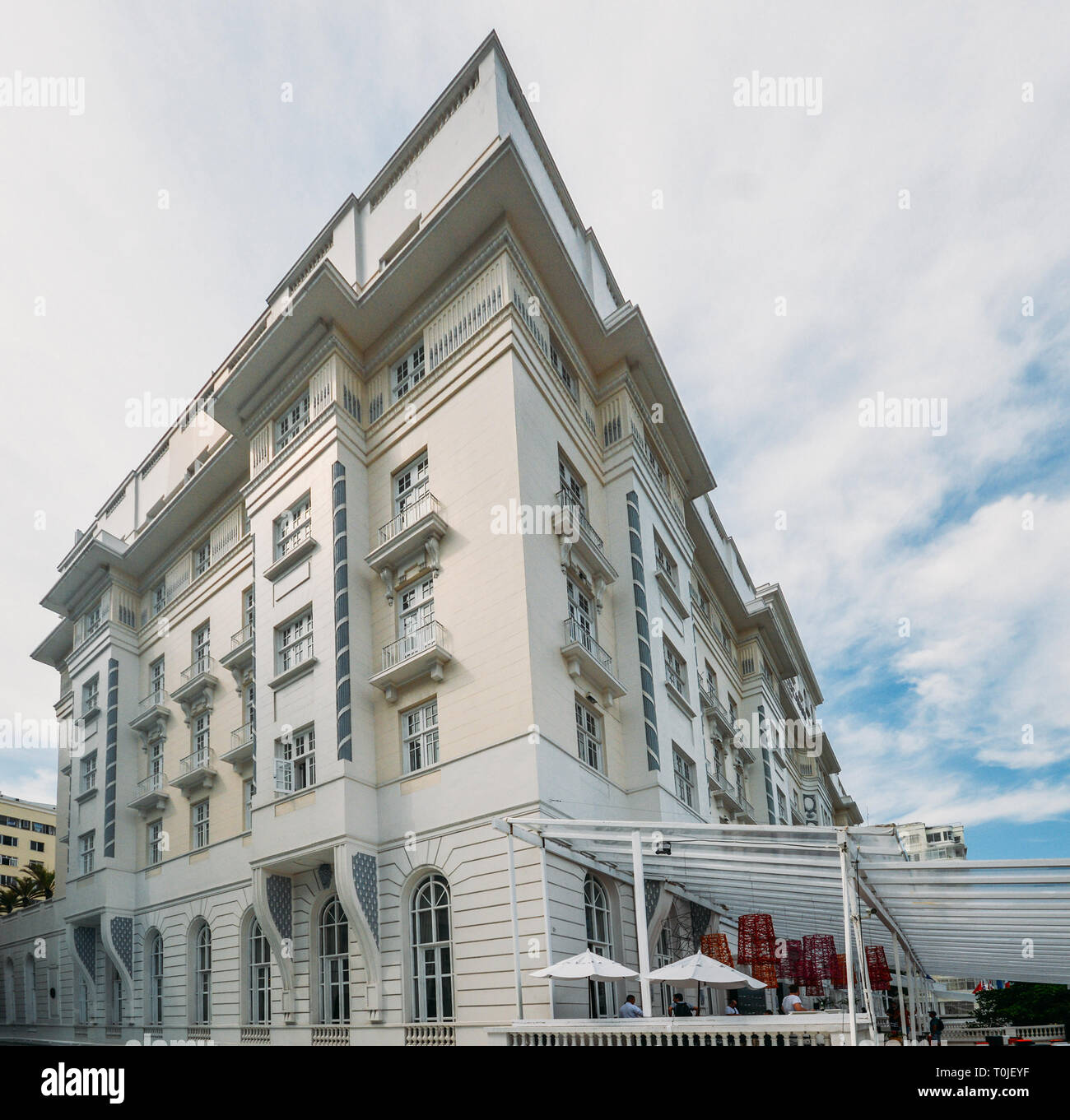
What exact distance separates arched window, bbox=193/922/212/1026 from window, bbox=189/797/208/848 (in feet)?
9.10

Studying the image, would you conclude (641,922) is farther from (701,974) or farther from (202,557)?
(202,557)

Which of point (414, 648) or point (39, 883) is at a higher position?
point (414, 648)

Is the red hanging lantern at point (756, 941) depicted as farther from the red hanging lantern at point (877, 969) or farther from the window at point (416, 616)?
the window at point (416, 616)

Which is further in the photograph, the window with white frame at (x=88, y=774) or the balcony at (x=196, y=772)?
the window with white frame at (x=88, y=774)

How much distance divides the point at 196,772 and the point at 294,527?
9.55m

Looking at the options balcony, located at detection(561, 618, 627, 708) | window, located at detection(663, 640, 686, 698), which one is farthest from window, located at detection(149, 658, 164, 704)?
window, located at detection(663, 640, 686, 698)

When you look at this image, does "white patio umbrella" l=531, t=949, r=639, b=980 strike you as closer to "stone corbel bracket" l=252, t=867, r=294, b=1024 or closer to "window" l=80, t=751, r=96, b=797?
"stone corbel bracket" l=252, t=867, r=294, b=1024

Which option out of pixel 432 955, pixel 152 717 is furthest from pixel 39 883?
pixel 432 955

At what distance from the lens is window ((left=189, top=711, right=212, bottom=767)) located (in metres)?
30.9

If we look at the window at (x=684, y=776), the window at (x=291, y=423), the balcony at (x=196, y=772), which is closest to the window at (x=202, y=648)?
the balcony at (x=196, y=772)

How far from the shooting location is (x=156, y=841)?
1304 inches

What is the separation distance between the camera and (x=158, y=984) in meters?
30.5

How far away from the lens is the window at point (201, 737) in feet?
101

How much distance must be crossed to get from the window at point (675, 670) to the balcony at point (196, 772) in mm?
15495
